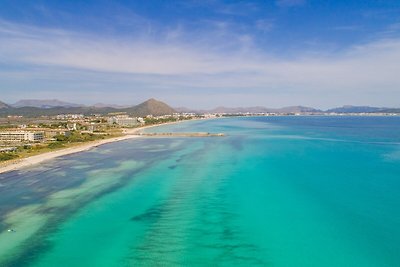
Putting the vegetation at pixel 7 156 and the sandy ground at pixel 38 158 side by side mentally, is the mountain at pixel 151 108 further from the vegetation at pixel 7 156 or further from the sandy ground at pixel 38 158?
the vegetation at pixel 7 156

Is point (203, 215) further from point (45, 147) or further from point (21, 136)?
point (21, 136)

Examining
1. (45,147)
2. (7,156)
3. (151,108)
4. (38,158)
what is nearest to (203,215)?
(38,158)

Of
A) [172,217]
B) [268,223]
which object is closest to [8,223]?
[172,217]

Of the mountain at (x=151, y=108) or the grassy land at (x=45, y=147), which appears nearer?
the grassy land at (x=45, y=147)

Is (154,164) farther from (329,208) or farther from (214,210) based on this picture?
(329,208)

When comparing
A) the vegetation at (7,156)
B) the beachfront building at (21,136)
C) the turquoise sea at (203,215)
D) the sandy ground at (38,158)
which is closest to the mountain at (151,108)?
the beachfront building at (21,136)

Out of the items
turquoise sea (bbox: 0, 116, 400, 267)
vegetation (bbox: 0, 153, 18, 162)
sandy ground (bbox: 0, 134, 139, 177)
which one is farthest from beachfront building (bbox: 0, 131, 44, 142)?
turquoise sea (bbox: 0, 116, 400, 267)
